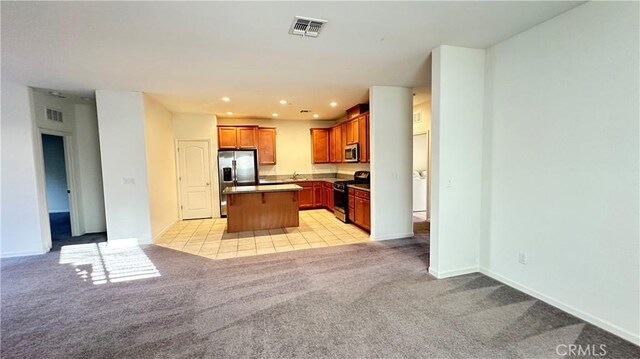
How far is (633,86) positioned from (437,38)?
1.57 meters

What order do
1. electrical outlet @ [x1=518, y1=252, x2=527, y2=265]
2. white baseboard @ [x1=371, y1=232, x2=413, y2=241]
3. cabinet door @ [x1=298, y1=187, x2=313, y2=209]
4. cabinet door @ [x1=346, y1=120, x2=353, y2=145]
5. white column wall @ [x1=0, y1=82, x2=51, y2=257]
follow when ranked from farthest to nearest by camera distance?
cabinet door @ [x1=298, y1=187, x2=313, y2=209], cabinet door @ [x1=346, y1=120, x2=353, y2=145], white baseboard @ [x1=371, y1=232, x2=413, y2=241], white column wall @ [x1=0, y1=82, x2=51, y2=257], electrical outlet @ [x1=518, y1=252, x2=527, y2=265]

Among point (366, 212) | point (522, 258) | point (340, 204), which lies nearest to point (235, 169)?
point (340, 204)

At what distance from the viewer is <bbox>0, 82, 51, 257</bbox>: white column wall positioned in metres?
4.07

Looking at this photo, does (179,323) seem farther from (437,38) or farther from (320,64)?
(437,38)

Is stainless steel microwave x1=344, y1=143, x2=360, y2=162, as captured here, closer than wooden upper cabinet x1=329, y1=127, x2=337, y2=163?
Yes

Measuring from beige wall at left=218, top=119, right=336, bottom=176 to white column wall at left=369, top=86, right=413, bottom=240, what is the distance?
362cm

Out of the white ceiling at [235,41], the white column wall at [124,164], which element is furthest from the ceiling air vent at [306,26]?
the white column wall at [124,164]

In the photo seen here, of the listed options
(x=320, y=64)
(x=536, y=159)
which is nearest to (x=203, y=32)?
(x=320, y=64)

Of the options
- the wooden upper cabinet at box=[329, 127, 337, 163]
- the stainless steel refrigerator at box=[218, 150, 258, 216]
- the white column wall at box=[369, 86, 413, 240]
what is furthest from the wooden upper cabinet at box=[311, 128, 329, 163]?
the white column wall at box=[369, 86, 413, 240]

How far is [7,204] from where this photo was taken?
414 centimetres

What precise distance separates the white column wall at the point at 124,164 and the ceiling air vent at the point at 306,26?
3.45 metres

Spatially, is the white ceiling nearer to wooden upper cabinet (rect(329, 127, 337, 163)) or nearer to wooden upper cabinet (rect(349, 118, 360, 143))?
wooden upper cabinet (rect(349, 118, 360, 143))

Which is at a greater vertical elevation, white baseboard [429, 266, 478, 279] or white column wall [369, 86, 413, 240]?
white column wall [369, 86, 413, 240]

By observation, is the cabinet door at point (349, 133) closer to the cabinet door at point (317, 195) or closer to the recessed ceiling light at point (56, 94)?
the cabinet door at point (317, 195)
